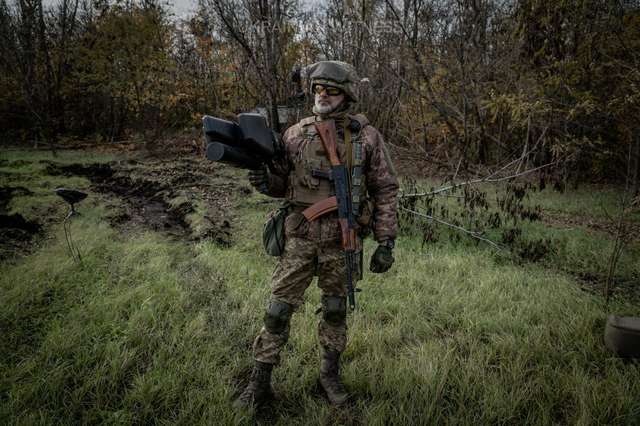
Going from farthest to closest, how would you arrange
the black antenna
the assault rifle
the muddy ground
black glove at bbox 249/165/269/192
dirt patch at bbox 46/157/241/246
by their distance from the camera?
dirt patch at bbox 46/157/241/246, the muddy ground, the black antenna, black glove at bbox 249/165/269/192, the assault rifle

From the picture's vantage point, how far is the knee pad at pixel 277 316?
7.12 feet

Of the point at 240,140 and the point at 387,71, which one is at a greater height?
the point at 387,71

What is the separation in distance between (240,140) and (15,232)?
4717 millimetres

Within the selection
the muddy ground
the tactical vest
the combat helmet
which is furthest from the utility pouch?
the muddy ground

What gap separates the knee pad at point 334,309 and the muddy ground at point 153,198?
293cm

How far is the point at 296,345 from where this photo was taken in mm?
2766

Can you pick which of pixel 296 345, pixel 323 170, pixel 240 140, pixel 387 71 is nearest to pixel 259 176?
pixel 240 140

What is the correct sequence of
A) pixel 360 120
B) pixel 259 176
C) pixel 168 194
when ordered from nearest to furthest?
1. pixel 259 176
2. pixel 360 120
3. pixel 168 194

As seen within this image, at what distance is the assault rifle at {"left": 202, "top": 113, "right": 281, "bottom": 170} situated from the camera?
170 cm

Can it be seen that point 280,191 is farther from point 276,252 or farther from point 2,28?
point 2,28

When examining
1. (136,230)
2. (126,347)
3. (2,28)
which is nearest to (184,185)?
(136,230)

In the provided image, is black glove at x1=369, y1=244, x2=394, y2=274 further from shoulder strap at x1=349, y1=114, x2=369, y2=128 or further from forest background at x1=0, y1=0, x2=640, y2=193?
forest background at x1=0, y1=0, x2=640, y2=193

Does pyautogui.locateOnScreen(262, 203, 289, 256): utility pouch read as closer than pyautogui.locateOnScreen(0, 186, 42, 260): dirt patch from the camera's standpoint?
Yes

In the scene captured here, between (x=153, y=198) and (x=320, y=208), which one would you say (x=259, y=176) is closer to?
(x=320, y=208)
